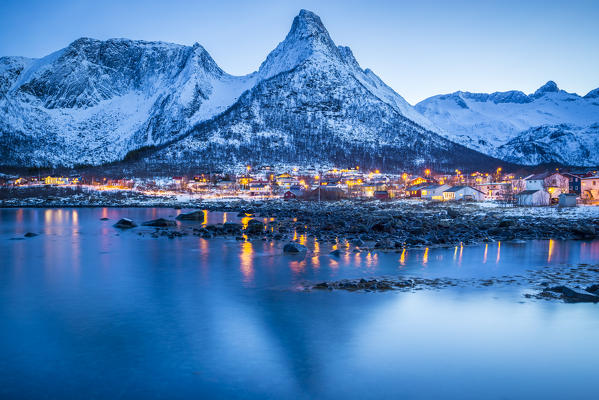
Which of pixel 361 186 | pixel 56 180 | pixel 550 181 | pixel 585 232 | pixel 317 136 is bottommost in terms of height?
pixel 585 232

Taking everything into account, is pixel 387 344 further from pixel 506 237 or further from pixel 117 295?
pixel 506 237

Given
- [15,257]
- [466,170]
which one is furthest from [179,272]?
[466,170]

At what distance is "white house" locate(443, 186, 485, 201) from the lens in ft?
242

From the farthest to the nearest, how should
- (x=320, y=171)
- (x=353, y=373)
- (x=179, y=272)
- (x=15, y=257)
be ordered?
(x=320, y=171)
(x=15, y=257)
(x=179, y=272)
(x=353, y=373)

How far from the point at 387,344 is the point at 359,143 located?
169772mm

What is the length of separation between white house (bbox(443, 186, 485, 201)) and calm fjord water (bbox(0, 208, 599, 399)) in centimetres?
5618

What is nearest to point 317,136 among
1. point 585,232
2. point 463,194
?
point 463,194

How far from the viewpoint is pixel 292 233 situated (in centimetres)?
3241

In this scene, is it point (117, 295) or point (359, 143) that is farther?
point (359, 143)

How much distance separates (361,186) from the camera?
103 metres

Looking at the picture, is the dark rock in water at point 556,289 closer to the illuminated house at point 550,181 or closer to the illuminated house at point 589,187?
the illuminated house at point 589,187

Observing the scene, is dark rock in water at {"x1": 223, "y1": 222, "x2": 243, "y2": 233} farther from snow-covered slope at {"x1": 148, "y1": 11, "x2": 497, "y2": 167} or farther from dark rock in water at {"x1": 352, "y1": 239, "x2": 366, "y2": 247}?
snow-covered slope at {"x1": 148, "y1": 11, "x2": 497, "y2": 167}

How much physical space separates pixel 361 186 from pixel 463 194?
31843 mm

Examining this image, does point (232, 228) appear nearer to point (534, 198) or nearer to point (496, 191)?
point (534, 198)
